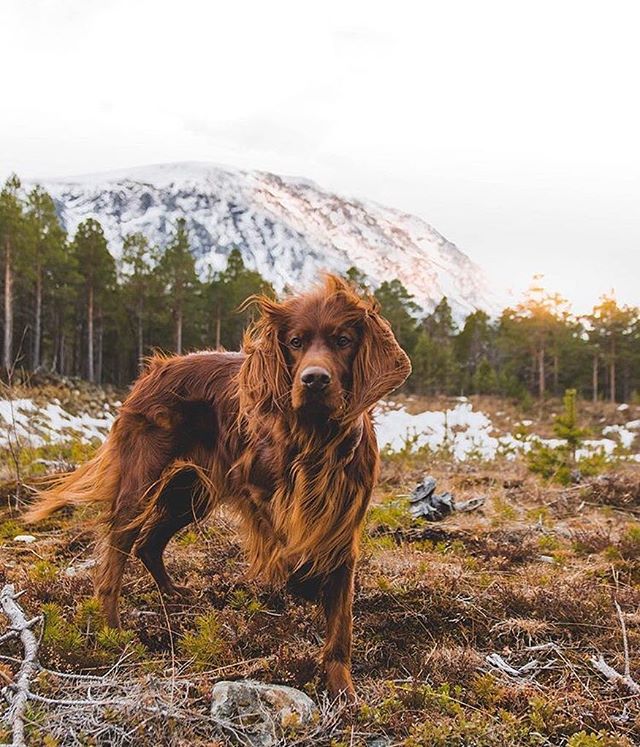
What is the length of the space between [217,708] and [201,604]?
47.2 inches

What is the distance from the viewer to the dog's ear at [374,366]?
2.52 m

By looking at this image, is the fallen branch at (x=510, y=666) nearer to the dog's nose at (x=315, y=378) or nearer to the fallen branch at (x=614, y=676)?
the fallen branch at (x=614, y=676)

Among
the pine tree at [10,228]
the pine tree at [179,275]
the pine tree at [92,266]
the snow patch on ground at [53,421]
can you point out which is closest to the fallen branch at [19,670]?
the snow patch on ground at [53,421]

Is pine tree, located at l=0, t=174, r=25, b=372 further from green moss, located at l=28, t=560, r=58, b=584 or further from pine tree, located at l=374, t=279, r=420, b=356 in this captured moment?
green moss, located at l=28, t=560, r=58, b=584

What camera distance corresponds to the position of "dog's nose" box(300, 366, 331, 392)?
2361mm

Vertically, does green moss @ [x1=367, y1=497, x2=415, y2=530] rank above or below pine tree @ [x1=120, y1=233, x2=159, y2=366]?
below

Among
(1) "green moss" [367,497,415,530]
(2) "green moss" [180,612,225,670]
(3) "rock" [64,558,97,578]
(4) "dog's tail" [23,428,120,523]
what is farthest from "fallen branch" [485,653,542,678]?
(3) "rock" [64,558,97,578]

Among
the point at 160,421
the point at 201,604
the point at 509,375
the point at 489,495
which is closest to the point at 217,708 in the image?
the point at 201,604

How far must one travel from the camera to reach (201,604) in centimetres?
324

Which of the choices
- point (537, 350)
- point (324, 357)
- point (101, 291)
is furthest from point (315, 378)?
point (537, 350)

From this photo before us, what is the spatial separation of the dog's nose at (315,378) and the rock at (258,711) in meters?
1.04

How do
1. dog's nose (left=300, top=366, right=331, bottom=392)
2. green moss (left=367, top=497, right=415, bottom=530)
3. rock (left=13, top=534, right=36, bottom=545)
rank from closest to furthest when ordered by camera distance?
dog's nose (left=300, top=366, right=331, bottom=392)
rock (left=13, top=534, right=36, bottom=545)
green moss (left=367, top=497, right=415, bottom=530)

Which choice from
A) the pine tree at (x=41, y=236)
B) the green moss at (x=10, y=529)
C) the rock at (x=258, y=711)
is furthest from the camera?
the pine tree at (x=41, y=236)

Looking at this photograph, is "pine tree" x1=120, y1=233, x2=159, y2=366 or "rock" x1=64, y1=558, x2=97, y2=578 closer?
"rock" x1=64, y1=558, x2=97, y2=578
